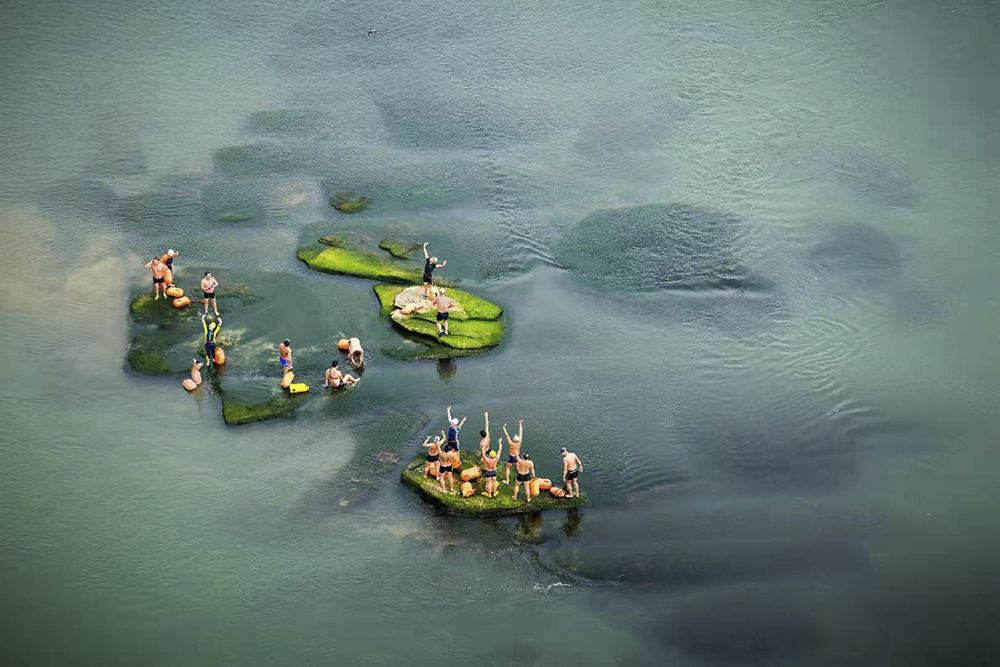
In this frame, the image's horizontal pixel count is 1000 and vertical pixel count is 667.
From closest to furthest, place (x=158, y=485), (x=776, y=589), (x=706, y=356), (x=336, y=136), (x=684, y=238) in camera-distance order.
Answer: (x=776, y=589), (x=158, y=485), (x=706, y=356), (x=684, y=238), (x=336, y=136)

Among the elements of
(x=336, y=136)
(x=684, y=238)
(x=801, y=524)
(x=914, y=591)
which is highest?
(x=336, y=136)

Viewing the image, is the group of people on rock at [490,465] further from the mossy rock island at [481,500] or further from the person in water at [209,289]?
the person in water at [209,289]

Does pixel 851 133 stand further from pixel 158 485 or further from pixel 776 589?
pixel 158 485

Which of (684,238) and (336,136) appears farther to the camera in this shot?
(336,136)

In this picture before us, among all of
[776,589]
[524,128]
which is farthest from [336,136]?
[776,589]

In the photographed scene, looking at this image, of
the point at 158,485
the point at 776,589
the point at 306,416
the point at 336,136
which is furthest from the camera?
the point at 336,136

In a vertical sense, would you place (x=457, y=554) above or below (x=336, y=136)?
below

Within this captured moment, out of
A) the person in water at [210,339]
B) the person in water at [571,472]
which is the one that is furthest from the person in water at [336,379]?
the person in water at [571,472]
